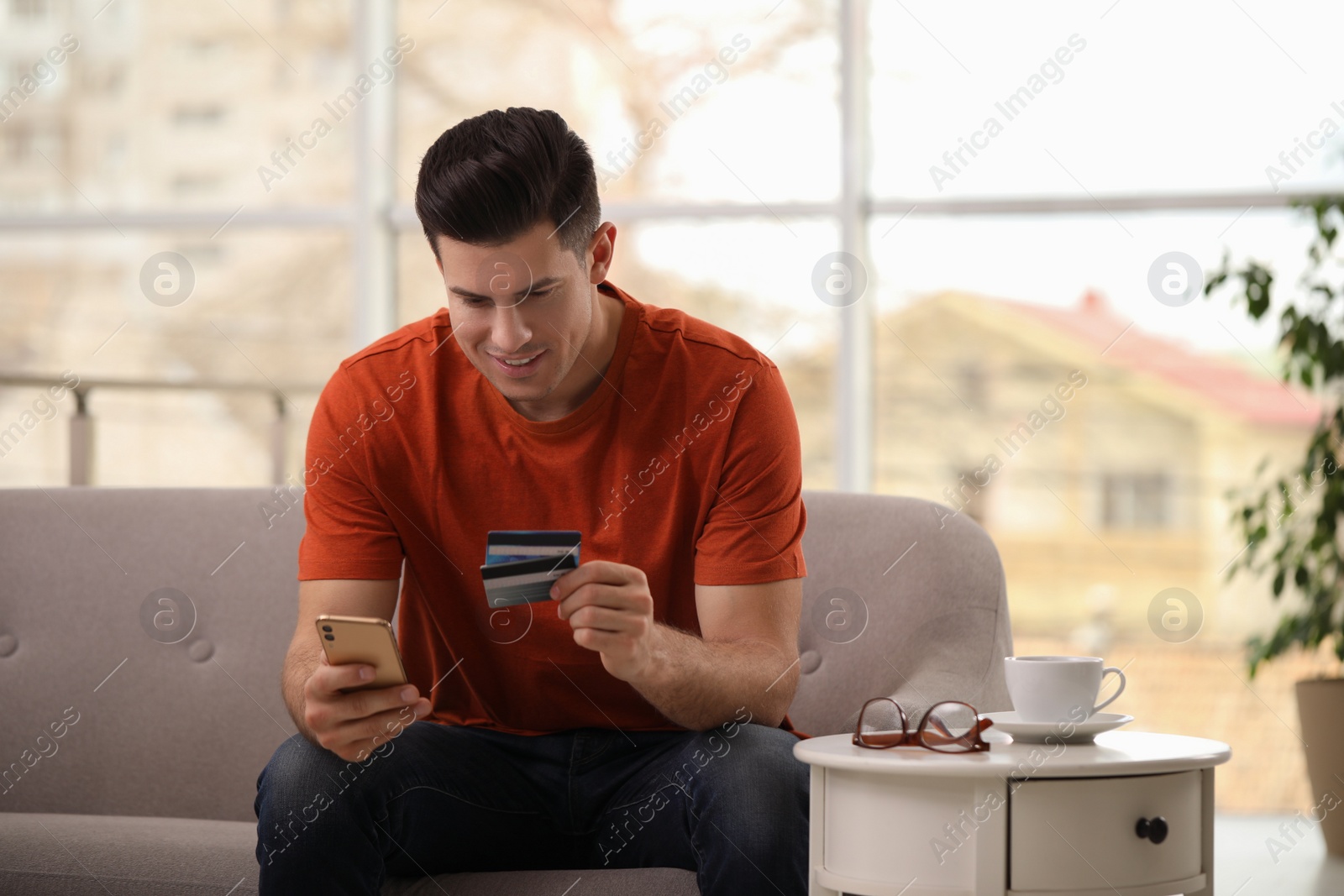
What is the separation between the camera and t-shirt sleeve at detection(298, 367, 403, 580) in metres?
1.73

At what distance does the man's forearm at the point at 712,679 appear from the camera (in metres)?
1.53

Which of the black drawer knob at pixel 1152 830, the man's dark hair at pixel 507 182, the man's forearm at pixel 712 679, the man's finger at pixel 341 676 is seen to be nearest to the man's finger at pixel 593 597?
the man's forearm at pixel 712 679

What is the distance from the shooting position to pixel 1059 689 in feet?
5.05

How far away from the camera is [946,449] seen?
12.7 feet

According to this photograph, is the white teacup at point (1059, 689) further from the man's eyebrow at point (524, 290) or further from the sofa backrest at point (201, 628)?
the man's eyebrow at point (524, 290)

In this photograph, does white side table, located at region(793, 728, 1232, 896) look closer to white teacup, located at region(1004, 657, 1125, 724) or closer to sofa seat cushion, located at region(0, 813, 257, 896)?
white teacup, located at region(1004, 657, 1125, 724)

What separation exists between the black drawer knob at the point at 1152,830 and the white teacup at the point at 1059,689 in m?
0.16

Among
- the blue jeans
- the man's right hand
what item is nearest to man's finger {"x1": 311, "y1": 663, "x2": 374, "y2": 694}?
the man's right hand

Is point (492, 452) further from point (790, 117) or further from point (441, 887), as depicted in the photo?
point (790, 117)

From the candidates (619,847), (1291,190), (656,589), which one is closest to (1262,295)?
(1291,190)

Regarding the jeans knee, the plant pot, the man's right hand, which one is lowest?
the plant pot

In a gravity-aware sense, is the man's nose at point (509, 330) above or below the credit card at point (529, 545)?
above

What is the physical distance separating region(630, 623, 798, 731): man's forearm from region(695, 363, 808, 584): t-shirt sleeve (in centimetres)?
10

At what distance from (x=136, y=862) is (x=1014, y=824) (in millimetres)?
1199
